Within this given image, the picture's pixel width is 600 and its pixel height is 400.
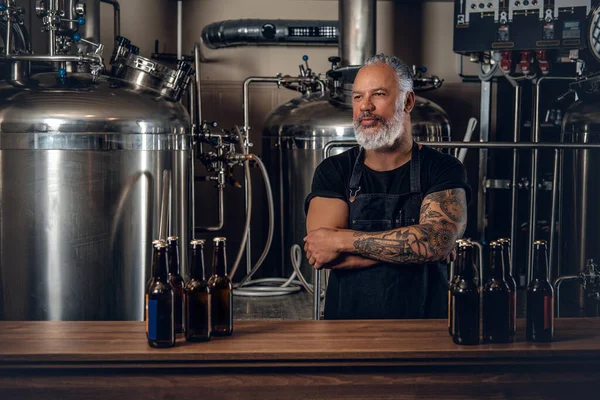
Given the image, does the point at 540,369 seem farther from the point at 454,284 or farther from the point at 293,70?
the point at 293,70

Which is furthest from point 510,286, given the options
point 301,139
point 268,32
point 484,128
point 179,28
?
point 179,28

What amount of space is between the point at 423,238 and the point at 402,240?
0.21 ft

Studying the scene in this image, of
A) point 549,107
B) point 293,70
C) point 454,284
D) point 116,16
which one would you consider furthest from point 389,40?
point 454,284

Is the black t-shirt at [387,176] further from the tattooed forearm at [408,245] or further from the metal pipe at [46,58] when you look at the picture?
the metal pipe at [46,58]

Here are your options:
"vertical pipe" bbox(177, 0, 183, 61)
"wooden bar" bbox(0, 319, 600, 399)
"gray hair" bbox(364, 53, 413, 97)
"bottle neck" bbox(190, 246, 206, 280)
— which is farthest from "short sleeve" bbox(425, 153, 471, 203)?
"vertical pipe" bbox(177, 0, 183, 61)

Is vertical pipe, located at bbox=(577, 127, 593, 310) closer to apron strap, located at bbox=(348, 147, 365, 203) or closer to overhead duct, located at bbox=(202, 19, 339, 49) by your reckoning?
overhead duct, located at bbox=(202, 19, 339, 49)

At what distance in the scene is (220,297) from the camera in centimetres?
189

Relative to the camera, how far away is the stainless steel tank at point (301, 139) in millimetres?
4988

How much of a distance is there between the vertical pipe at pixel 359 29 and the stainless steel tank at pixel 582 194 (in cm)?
145

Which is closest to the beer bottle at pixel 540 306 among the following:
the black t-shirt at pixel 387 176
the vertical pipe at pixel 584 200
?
the black t-shirt at pixel 387 176

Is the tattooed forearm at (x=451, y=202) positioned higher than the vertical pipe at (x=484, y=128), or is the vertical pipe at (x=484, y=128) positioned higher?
the vertical pipe at (x=484, y=128)

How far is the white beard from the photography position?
8.09ft

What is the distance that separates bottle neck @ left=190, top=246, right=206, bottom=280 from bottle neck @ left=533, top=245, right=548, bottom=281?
798 millimetres

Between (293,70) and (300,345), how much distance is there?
14.5 ft
